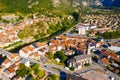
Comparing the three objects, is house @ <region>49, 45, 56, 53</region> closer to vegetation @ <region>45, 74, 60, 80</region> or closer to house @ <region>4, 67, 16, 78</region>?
vegetation @ <region>45, 74, 60, 80</region>

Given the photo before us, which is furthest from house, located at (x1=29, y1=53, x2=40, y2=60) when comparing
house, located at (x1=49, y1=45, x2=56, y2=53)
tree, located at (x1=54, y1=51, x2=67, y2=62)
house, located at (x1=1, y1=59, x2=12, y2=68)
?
house, located at (x1=1, y1=59, x2=12, y2=68)

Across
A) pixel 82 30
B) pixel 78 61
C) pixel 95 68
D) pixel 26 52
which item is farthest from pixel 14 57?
pixel 82 30

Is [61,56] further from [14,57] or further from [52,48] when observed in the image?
[14,57]

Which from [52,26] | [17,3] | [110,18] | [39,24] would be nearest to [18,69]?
[39,24]

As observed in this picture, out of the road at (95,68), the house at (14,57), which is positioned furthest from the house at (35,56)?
the road at (95,68)

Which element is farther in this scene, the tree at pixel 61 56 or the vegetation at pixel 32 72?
the tree at pixel 61 56

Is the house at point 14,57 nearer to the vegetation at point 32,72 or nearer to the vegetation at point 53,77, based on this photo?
the vegetation at point 32,72

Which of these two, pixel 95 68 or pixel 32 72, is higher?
pixel 32 72

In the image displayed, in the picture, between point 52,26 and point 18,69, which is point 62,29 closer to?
point 52,26
